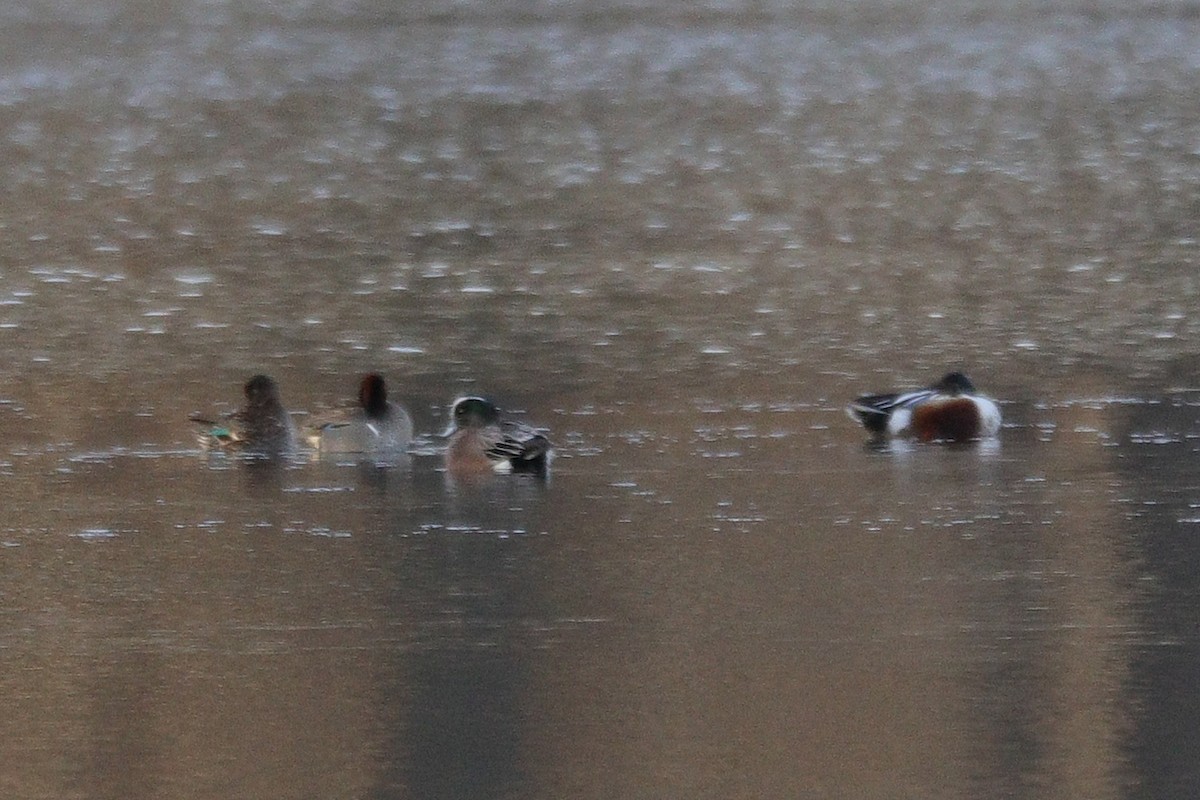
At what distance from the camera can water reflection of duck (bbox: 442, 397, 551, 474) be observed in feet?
27.2

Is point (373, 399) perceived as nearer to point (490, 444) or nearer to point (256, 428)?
point (256, 428)

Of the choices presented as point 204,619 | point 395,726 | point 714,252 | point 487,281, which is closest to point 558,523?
point 204,619

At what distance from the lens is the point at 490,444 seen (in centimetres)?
834

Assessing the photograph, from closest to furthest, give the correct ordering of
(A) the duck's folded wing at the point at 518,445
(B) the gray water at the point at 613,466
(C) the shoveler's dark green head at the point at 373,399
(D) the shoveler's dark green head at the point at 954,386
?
(B) the gray water at the point at 613,466, (A) the duck's folded wing at the point at 518,445, (C) the shoveler's dark green head at the point at 373,399, (D) the shoveler's dark green head at the point at 954,386

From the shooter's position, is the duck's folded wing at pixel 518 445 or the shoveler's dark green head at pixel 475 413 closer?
the duck's folded wing at pixel 518 445

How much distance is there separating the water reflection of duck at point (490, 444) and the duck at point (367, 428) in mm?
247

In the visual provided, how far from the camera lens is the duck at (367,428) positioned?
8.81m

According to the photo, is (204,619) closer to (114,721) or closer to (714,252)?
(114,721)

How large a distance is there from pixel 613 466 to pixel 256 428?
1.42 metres

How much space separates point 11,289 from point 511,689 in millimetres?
8063

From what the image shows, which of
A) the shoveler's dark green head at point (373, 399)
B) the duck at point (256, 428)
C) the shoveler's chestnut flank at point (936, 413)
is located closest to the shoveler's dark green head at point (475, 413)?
the shoveler's dark green head at point (373, 399)

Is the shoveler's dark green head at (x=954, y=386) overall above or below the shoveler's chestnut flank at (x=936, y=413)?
above

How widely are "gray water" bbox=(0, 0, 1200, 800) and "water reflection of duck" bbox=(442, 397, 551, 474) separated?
3.8 inches

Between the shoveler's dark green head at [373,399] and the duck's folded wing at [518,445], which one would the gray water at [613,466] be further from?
the shoveler's dark green head at [373,399]
